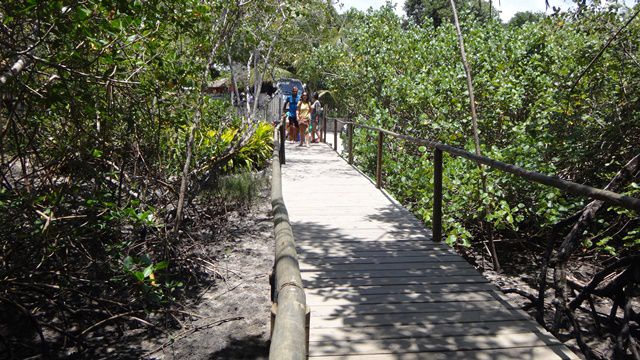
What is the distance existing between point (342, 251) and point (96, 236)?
221cm

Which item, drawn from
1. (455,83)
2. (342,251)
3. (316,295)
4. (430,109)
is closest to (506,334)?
(316,295)

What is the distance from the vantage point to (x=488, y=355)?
9.65ft

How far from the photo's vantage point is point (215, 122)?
10977 mm

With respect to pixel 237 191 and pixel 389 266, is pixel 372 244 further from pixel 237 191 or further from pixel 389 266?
pixel 237 191

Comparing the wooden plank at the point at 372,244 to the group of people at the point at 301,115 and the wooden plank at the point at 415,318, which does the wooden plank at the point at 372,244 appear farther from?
the group of people at the point at 301,115

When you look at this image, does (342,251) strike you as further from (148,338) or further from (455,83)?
(455,83)

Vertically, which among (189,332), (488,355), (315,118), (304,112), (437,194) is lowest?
(189,332)

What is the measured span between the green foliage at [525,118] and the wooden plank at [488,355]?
2.17 metres

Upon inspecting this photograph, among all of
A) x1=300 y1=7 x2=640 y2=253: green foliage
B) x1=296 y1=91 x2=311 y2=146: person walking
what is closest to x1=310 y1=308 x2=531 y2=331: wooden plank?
x1=300 y1=7 x2=640 y2=253: green foliage

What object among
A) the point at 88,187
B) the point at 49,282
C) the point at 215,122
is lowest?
the point at 49,282

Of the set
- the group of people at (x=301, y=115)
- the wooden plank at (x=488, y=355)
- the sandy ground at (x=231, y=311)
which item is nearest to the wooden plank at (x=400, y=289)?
the wooden plank at (x=488, y=355)

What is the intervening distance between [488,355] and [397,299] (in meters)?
0.91

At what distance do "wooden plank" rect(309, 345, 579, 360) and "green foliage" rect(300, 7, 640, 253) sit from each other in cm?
217

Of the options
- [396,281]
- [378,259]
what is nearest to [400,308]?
[396,281]
